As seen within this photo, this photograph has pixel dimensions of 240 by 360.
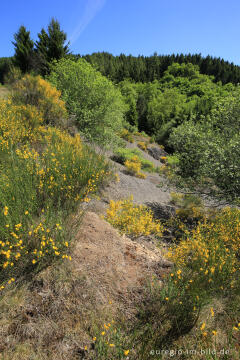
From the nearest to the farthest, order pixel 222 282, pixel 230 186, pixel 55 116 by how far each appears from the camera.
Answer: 1. pixel 222 282
2. pixel 230 186
3. pixel 55 116

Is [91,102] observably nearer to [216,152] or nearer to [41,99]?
[41,99]

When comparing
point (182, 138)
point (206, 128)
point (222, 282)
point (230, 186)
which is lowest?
point (222, 282)

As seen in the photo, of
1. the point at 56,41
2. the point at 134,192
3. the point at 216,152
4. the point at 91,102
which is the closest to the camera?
the point at 216,152

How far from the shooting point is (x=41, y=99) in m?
9.91

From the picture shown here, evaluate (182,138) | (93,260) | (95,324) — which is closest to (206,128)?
(182,138)

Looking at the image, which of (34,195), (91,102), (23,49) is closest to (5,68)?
(23,49)

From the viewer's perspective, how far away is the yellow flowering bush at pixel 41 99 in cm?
952

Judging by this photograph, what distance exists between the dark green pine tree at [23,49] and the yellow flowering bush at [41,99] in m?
14.6

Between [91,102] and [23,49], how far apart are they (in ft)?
49.5

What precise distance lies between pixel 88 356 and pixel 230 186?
20.7 feet

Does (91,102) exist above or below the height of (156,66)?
below

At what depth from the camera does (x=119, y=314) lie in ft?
7.25

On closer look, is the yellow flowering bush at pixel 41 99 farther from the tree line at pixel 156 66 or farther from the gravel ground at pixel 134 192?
the tree line at pixel 156 66

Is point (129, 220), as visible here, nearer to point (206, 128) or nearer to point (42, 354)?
point (42, 354)
